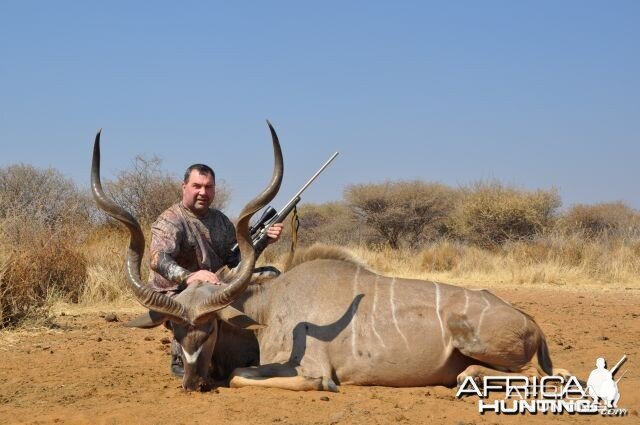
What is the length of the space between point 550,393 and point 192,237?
3237 millimetres

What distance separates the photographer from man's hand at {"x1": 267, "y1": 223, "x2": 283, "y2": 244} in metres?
7.12

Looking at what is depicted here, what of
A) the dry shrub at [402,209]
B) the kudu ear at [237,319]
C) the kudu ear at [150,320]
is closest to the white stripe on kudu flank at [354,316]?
the kudu ear at [237,319]

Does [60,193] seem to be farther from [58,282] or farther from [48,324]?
[48,324]

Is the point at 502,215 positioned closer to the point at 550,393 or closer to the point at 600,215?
the point at 600,215

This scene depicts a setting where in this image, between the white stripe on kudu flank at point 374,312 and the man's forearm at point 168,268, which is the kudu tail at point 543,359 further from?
the man's forearm at point 168,268

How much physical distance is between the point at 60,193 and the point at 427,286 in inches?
652

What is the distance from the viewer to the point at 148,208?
18.0m

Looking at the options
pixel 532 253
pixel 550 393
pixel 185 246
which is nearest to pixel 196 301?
pixel 185 246

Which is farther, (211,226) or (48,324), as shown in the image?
(48,324)

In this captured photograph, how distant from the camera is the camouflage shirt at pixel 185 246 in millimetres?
6414

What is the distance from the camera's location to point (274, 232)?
714 cm

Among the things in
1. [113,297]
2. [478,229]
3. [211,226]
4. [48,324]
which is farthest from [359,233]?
[211,226]

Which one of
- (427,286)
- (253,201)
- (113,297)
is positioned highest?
(253,201)

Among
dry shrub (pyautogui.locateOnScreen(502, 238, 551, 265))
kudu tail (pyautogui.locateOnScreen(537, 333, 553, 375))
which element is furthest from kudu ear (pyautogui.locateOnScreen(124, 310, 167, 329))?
dry shrub (pyautogui.locateOnScreen(502, 238, 551, 265))
